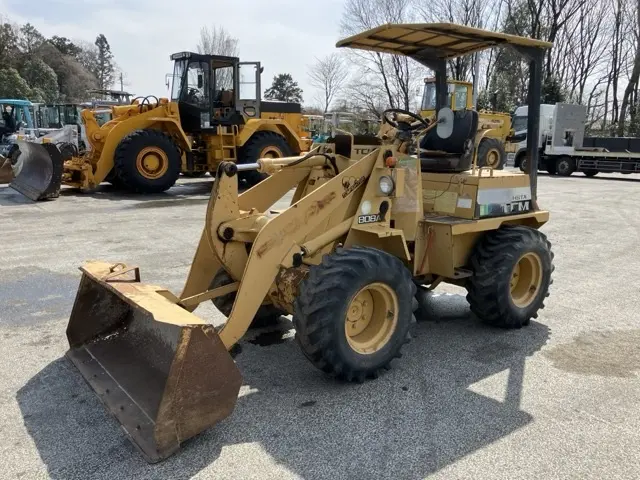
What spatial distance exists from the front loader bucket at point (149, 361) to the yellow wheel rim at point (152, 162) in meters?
9.13

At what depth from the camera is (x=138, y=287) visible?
12.0 ft

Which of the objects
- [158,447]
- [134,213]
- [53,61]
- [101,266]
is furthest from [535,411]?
[53,61]

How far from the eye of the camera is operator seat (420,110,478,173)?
4.90 metres

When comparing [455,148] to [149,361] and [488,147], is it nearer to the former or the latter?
[149,361]

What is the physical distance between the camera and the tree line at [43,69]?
1510 inches

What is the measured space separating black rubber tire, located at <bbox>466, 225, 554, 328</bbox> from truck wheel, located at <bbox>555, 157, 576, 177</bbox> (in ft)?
A: 60.4

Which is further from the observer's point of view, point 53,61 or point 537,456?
point 53,61

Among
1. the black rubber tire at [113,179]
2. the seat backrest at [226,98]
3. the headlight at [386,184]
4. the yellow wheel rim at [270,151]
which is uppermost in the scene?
the seat backrest at [226,98]

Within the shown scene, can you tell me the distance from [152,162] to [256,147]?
264 centimetres

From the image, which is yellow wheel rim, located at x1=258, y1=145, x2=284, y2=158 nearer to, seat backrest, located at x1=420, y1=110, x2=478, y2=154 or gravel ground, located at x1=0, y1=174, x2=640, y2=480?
gravel ground, located at x1=0, y1=174, x2=640, y2=480

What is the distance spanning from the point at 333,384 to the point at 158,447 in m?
1.31

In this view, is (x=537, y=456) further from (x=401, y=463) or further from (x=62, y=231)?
(x=62, y=231)

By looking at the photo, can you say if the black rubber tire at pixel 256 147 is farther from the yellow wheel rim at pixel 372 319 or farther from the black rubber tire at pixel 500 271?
the yellow wheel rim at pixel 372 319

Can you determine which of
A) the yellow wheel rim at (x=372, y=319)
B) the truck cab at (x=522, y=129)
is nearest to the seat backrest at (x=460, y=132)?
the yellow wheel rim at (x=372, y=319)
